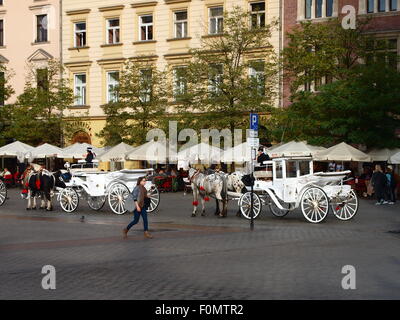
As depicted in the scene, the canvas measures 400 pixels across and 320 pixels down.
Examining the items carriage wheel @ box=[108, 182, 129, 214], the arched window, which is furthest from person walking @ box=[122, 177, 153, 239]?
the arched window

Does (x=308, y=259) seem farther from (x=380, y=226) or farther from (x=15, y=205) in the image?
(x=15, y=205)

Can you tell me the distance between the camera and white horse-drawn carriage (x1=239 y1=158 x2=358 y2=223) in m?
19.8

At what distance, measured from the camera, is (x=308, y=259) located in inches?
494

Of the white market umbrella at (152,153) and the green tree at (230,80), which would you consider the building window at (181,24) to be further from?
the white market umbrella at (152,153)

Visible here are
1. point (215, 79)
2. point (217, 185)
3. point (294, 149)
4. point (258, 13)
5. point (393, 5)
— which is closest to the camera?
point (217, 185)

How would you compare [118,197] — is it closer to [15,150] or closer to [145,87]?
[145,87]

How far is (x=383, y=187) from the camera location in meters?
28.2

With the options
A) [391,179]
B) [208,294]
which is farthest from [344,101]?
[208,294]

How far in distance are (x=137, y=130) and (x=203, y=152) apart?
22.4 feet

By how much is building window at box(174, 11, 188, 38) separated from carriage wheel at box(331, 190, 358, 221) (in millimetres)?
26468

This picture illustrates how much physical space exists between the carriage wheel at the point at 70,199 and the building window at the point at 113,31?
81.7ft

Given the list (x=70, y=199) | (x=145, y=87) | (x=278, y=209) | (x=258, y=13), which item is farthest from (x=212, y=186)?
(x=258, y=13)

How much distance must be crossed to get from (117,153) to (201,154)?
17.8 feet

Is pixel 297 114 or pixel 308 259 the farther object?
pixel 297 114
